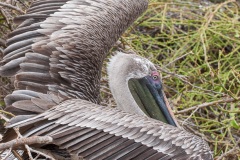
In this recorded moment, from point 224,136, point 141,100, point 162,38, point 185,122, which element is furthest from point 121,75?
point 162,38

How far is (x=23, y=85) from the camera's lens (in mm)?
5535

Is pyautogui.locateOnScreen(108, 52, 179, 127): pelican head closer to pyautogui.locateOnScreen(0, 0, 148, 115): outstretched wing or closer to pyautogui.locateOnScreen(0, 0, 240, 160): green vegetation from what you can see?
pyautogui.locateOnScreen(0, 0, 148, 115): outstretched wing

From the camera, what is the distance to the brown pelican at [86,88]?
487 cm

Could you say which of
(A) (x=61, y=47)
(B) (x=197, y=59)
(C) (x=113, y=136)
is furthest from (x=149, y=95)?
(B) (x=197, y=59)

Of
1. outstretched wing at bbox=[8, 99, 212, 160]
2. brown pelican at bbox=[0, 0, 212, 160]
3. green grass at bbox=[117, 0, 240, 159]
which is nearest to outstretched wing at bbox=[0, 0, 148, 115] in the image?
brown pelican at bbox=[0, 0, 212, 160]

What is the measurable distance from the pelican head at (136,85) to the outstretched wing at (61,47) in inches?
6.1

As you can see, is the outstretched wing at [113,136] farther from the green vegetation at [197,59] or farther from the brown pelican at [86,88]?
the green vegetation at [197,59]

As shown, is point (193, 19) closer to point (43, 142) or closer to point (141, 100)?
point (141, 100)

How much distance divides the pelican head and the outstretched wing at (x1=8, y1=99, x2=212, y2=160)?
2.87ft

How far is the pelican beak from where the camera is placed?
593 cm

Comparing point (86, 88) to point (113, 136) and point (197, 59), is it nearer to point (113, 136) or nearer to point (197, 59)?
point (113, 136)

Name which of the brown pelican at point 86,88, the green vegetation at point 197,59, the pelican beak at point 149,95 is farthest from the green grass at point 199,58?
the brown pelican at point 86,88

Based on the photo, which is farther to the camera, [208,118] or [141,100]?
[208,118]

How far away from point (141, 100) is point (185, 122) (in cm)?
54
